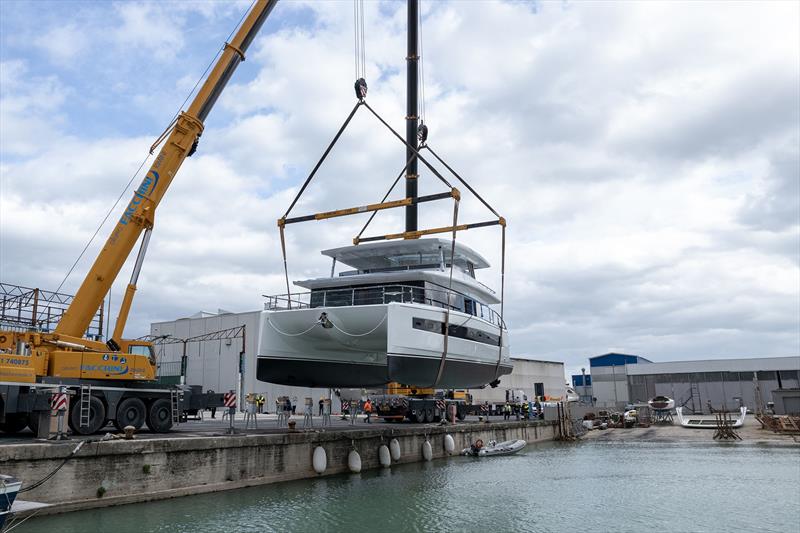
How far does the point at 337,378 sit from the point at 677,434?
22.1 m

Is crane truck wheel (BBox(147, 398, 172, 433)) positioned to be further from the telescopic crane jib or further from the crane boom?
the crane boom

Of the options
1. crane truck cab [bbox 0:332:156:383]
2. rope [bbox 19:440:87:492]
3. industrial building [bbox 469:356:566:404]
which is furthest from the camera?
industrial building [bbox 469:356:566:404]

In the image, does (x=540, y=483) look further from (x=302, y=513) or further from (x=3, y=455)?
(x=3, y=455)

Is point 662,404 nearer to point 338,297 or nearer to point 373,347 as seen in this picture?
point 373,347

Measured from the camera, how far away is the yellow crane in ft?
38.3

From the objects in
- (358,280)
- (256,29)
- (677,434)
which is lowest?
(677,434)

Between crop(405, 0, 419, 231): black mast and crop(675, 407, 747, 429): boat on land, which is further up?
crop(405, 0, 419, 231): black mast

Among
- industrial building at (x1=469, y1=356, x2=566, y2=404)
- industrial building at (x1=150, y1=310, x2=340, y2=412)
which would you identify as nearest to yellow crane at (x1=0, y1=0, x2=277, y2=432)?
industrial building at (x1=150, y1=310, x2=340, y2=412)

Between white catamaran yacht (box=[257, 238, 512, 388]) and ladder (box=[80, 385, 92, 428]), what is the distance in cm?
471

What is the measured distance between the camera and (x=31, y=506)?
785 cm

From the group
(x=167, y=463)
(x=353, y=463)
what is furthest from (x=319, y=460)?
(x=167, y=463)

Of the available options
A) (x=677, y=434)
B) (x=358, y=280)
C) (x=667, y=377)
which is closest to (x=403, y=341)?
(x=358, y=280)

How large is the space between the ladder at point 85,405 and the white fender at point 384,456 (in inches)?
314

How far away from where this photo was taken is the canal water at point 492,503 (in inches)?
391
